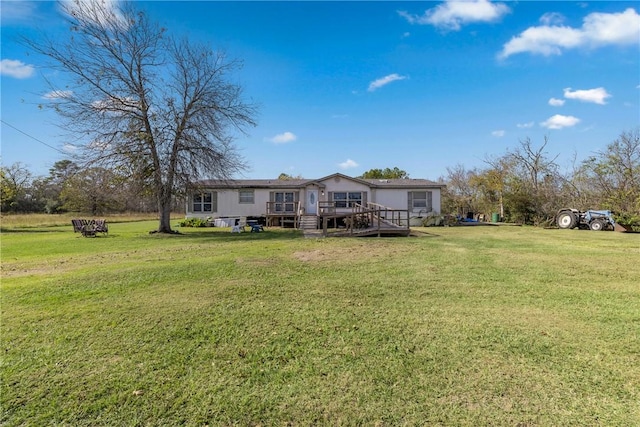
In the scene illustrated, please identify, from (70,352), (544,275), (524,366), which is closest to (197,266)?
(70,352)

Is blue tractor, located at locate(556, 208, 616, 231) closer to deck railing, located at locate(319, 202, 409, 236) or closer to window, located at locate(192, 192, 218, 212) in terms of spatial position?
deck railing, located at locate(319, 202, 409, 236)

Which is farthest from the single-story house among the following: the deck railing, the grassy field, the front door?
the grassy field

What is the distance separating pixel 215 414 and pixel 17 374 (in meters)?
2.07

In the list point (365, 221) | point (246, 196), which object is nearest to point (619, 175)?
point (365, 221)

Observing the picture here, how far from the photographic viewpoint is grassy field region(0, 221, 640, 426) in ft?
8.42

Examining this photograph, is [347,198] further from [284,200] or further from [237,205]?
[237,205]

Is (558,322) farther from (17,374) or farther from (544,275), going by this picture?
(17,374)

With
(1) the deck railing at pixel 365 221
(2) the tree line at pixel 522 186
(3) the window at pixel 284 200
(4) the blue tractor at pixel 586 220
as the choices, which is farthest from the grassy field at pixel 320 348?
(3) the window at pixel 284 200

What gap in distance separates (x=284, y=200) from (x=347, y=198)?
14.6 feet

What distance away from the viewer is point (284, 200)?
77.3 ft

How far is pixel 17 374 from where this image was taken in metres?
3.07

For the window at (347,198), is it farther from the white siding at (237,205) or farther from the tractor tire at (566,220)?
the tractor tire at (566,220)

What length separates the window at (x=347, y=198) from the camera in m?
23.5

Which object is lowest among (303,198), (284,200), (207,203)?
(207,203)
